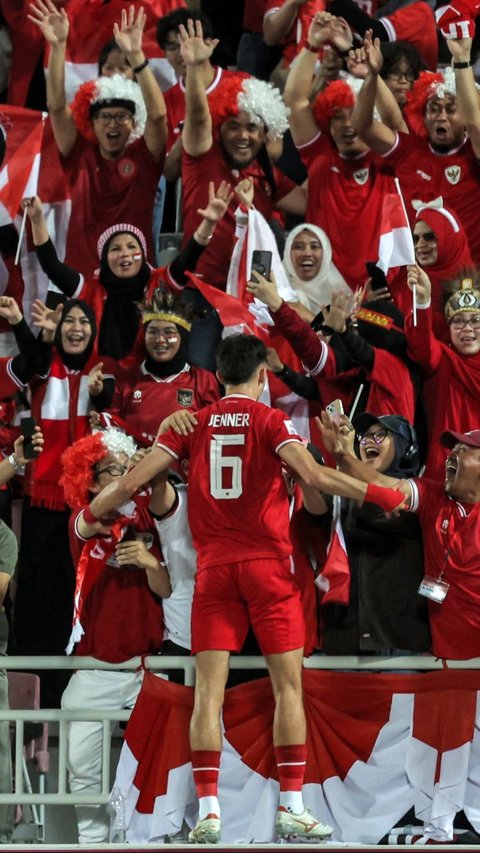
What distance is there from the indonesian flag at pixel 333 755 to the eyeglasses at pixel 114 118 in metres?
3.65

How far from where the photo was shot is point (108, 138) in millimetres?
9719

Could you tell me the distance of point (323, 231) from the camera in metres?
9.29

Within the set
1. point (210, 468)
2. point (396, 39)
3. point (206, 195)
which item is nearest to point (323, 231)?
point (206, 195)

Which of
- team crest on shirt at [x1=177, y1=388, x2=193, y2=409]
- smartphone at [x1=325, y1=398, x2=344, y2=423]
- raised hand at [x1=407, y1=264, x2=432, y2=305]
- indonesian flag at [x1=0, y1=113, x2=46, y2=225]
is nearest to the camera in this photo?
smartphone at [x1=325, y1=398, x2=344, y2=423]

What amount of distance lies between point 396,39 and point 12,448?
3.56m

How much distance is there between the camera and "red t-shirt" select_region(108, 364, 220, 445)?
8504 millimetres

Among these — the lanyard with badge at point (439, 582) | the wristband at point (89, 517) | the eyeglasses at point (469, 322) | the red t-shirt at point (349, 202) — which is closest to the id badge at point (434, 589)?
the lanyard with badge at point (439, 582)

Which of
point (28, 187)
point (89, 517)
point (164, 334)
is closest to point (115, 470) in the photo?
point (89, 517)

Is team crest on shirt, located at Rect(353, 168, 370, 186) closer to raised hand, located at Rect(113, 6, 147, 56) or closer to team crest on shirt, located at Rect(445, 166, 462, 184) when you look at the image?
team crest on shirt, located at Rect(445, 166, 462, 184)

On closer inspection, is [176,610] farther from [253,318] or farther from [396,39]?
[396,39]

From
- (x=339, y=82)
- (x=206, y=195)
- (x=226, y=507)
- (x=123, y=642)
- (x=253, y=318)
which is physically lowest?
(x=123, y=642)

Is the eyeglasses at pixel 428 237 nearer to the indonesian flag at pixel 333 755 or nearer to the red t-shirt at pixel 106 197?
the red t-shirt at pixel 106 197

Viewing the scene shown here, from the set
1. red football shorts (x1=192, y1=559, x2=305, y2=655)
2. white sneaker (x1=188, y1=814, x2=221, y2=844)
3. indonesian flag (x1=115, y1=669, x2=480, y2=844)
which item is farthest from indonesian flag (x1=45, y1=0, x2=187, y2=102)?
white sneaker (x1=188, y1=814, x2=221, y2=844)

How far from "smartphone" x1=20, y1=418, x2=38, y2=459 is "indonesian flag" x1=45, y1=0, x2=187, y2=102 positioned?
11.3ft
